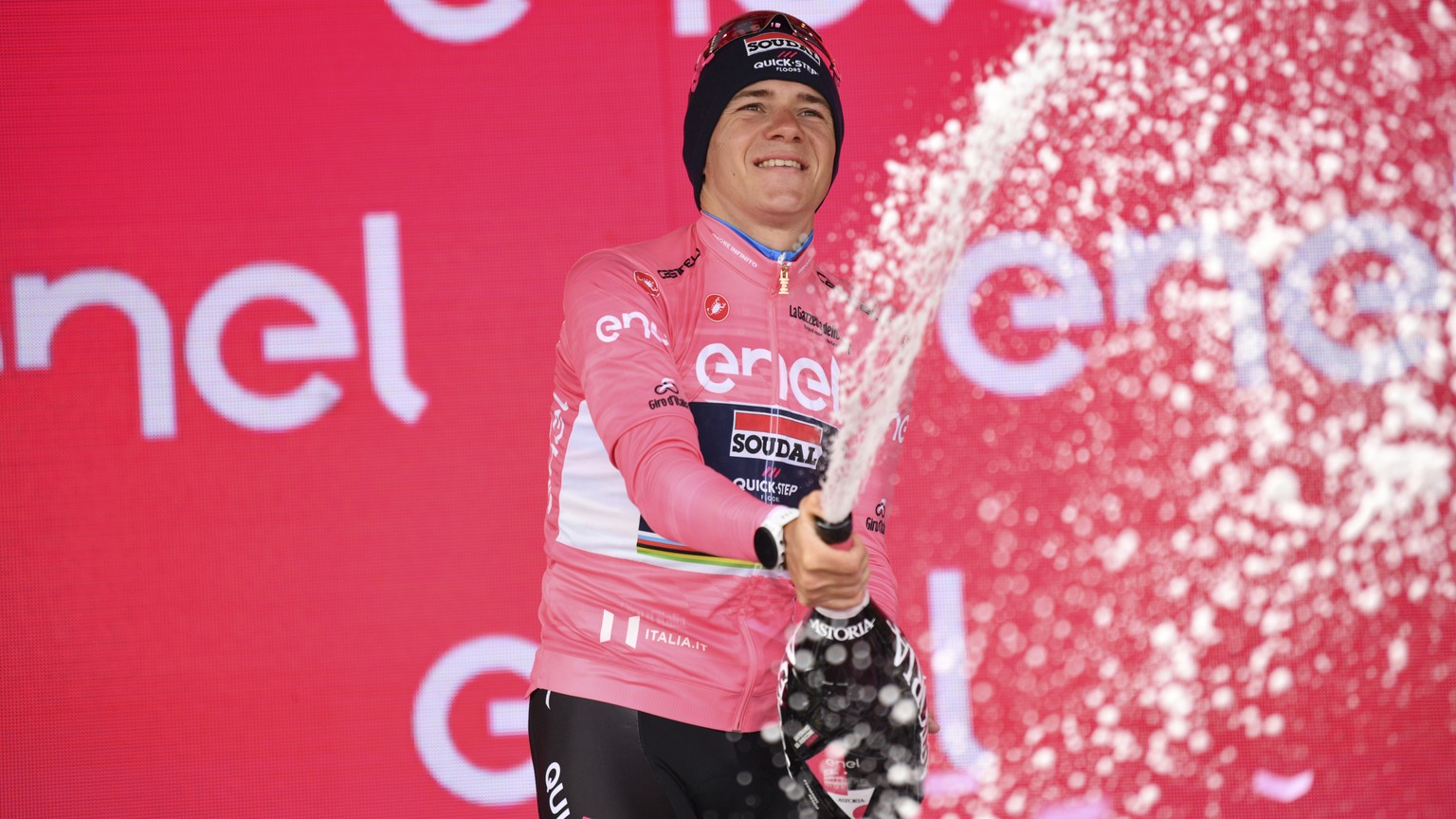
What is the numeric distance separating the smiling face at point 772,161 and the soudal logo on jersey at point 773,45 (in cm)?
5

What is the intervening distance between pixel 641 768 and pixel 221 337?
173 centimetres

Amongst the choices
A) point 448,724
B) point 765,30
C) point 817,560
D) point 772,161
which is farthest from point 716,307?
point 448,724

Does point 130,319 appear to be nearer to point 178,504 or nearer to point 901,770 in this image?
point 178,504

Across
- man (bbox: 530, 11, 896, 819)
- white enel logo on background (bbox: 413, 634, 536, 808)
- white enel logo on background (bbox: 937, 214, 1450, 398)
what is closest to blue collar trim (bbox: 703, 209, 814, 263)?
man (bbox: 530, 11, 896, 819)

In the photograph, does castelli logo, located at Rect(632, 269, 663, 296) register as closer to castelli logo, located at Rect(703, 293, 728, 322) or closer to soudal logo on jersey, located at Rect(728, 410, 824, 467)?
castelli logo, located at Rect(703, 293, 728, 322)

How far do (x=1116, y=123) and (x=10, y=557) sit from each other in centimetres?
253

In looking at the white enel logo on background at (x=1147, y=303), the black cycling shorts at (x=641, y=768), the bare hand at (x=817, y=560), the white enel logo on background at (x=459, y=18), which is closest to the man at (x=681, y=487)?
the black cycling shorts at (x=641, y=768)

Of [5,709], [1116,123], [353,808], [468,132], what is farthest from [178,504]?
[1116,123]

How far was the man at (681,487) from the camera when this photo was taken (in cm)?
169

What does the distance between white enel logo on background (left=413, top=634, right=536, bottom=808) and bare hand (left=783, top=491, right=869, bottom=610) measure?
1668 mm

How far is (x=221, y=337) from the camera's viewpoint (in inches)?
118

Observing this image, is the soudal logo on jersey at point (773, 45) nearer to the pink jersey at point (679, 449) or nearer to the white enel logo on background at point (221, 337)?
the pink jersey at point (679, 449)

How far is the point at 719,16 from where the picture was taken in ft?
10.3

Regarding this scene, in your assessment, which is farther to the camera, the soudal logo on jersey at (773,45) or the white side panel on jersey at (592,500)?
the soudal logo on jersey at (773,45)
